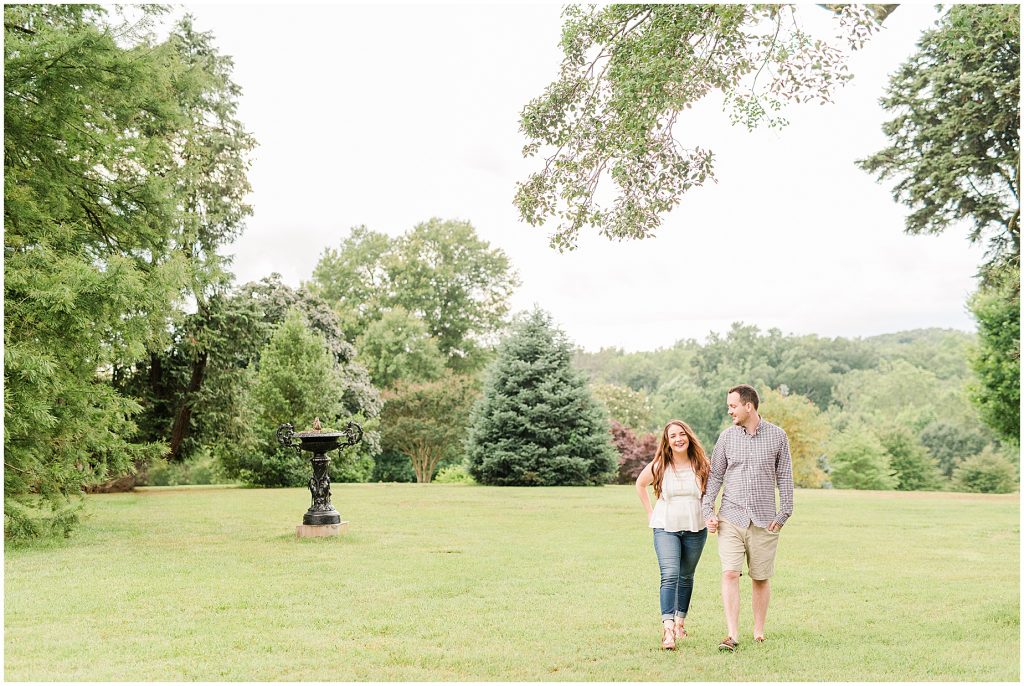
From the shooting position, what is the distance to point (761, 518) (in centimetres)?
529

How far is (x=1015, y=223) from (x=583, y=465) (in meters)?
13.0

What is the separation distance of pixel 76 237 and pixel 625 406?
26.1 metres

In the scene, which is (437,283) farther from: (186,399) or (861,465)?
(861,465)

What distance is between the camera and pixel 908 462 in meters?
33.9

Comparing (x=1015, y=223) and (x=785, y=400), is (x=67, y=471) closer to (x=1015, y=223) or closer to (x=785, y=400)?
(x=1015, y=223)

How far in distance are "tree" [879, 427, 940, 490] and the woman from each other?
103 feet

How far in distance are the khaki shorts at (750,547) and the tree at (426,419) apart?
23.9 metres

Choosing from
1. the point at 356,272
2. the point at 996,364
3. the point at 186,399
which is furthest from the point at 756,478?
the point at 356,272

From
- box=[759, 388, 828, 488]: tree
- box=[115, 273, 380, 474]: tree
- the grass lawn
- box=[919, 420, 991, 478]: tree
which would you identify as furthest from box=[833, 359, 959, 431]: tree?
the grass lawn

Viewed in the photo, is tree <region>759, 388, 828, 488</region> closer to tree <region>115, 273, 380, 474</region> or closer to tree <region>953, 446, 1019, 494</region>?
tree <region>953, 446, 1019, 494</region>

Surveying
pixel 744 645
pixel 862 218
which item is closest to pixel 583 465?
pixel 744 645

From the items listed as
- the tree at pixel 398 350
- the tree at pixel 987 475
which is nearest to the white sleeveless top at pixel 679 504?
the tree at pixel 398 350

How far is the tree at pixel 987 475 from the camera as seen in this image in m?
31.6

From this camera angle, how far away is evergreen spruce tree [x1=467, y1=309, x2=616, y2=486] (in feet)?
75.4
